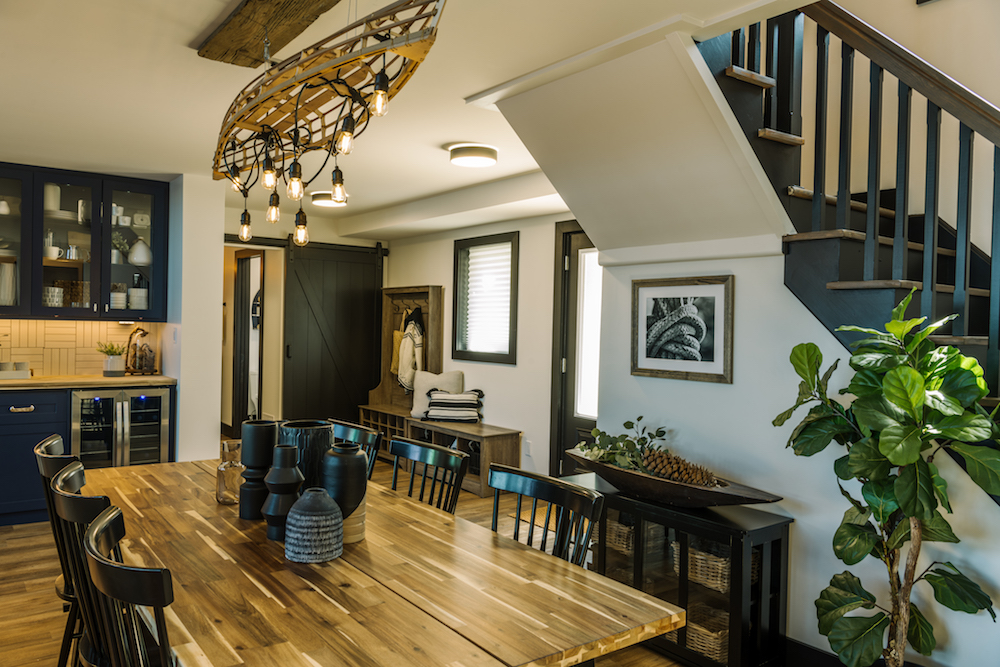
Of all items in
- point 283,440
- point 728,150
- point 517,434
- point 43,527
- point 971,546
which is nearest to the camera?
point 283,440

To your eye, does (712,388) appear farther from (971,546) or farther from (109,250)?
(109,250)

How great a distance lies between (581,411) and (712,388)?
206cm

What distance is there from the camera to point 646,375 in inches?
134

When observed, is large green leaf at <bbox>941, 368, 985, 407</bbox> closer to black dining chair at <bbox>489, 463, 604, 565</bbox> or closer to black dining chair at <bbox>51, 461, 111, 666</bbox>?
black dining chair at <bbox>489, 463, 604, 565</bbox>

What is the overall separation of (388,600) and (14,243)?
4627 mm

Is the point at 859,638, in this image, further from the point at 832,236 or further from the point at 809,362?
the point at 832,236

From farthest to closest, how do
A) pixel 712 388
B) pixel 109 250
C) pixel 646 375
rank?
pixel 109 250 → pixel 646 375 → pixel 712 388

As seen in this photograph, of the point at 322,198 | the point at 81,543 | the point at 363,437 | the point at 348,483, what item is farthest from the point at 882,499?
the point at 322,198

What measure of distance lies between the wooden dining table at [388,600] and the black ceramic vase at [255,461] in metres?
0.05

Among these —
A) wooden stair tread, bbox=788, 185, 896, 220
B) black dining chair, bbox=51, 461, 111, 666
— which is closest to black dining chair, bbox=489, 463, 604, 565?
black dining chair, bbox=51, 461, 111, 666

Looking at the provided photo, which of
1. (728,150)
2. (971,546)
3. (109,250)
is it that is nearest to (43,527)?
(109,250)

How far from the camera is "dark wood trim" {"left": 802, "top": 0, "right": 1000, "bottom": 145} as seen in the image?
227 centimetres

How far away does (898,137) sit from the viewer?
250cm

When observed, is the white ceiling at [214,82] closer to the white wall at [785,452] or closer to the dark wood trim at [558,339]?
the dark wood trim at [558,339]
